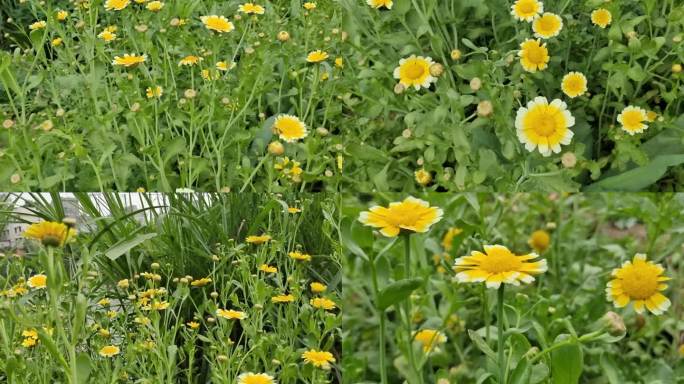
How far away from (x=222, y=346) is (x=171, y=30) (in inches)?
42.8

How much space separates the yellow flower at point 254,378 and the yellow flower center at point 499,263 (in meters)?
0.64

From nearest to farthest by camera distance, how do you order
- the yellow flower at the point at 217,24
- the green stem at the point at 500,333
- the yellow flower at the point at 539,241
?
the green stem at the point at 500,333
the yellow flower at the point at 539,241
the yellow flower at the point at 217,24

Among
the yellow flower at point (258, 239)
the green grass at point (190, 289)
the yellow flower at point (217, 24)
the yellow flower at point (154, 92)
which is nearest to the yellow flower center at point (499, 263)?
the green grass at point (190, 289)

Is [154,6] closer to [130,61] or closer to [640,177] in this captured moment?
[130,61]

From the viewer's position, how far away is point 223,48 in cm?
304

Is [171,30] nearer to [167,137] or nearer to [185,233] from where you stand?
[167,137]

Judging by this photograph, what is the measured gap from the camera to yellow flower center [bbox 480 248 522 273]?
57.3 inches

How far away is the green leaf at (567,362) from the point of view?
1.43 m

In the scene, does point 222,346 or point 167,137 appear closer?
point 222,346

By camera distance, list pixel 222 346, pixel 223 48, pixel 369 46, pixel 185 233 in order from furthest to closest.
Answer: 1. pixel 223 48
2. pixel 369 46
3. pixel 185 233
4. pixel 222 346

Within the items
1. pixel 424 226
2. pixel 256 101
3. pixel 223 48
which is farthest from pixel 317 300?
pixel 223 48

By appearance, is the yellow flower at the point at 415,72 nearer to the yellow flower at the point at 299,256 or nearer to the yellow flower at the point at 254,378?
the yellow flower at the point at 299,256

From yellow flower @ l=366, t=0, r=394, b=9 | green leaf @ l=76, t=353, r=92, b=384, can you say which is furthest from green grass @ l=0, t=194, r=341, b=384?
yellow flower @ l=366, t=0, r=394, b=9

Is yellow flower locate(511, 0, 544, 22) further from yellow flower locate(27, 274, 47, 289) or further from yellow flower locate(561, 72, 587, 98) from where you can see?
yellow flower locate(27, 274, 47, 289)
